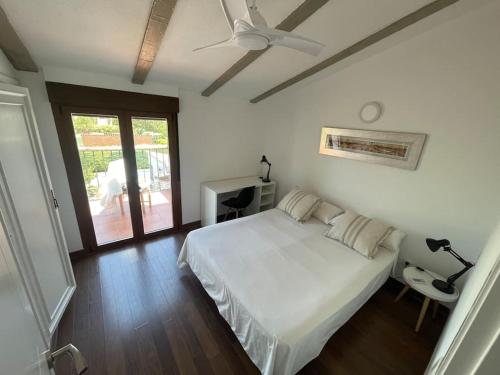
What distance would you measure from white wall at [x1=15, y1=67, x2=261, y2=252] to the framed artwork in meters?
1.44

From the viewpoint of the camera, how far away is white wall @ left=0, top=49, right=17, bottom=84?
1543 millimetres

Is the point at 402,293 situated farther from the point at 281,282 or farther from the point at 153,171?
the point at 153,171

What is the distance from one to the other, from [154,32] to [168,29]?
0.12m

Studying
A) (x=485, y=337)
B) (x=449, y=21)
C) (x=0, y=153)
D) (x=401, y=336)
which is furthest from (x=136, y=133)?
(x=401, y=336)

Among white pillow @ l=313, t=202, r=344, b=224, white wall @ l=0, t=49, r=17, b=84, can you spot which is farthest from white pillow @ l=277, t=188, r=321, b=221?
white wall @ l=0, t=49, r=17, b=84

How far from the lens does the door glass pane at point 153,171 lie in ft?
8.74

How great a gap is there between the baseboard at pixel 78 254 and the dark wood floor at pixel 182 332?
0.23 meters

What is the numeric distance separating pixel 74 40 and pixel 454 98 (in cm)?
329

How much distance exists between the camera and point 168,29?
5.18ft

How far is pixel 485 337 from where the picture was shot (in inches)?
15.2

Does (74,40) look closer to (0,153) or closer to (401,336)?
(0,153)

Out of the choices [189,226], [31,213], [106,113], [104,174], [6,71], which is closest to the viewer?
[31,213]

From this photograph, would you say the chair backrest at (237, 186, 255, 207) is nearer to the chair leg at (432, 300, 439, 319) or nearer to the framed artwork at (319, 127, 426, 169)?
the framed artwork at (319, 127, 426, 169)

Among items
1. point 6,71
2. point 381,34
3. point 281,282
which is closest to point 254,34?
point 381,34
